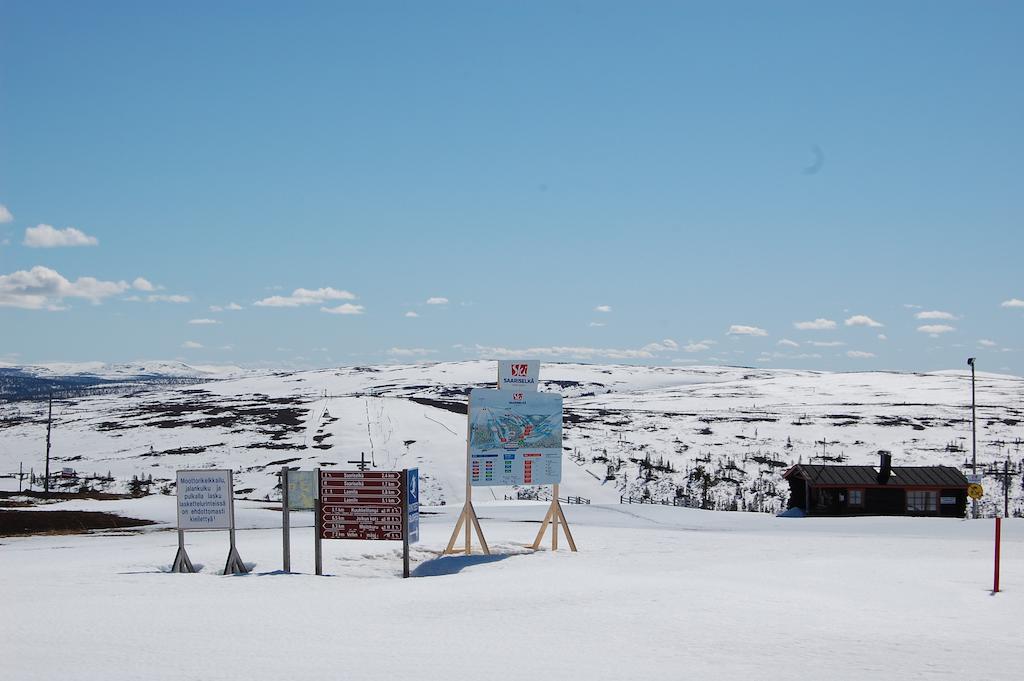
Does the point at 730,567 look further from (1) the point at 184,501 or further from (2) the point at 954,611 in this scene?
(1) the point at 184,501

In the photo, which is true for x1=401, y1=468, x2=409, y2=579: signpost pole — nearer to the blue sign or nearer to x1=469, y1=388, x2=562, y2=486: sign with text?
the blue sign

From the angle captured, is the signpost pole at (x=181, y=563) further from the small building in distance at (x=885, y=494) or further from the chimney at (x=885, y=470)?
the chimney at (x=885, y=470)

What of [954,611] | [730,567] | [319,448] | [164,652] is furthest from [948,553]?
[319,448]

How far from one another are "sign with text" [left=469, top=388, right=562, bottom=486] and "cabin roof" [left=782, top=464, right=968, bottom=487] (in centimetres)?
1902

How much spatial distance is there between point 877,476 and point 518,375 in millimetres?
22012

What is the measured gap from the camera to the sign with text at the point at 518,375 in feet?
66.3

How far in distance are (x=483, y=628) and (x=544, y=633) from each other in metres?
0.85

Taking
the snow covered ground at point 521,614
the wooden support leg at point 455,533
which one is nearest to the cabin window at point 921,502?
the snow covered ground at point 521,614

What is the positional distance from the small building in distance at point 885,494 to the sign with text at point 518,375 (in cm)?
1954

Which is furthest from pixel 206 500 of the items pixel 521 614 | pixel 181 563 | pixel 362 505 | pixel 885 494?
pixel 885 494

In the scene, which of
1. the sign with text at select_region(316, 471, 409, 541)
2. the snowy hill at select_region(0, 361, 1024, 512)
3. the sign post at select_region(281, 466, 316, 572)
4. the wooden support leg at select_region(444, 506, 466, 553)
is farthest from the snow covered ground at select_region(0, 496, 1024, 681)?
the snowy hill at select_region(0, 361, 1024, 512)

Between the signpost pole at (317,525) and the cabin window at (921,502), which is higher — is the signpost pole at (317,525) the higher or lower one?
the higher one

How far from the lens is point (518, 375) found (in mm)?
20375

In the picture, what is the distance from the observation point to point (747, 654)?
31.2 ft
